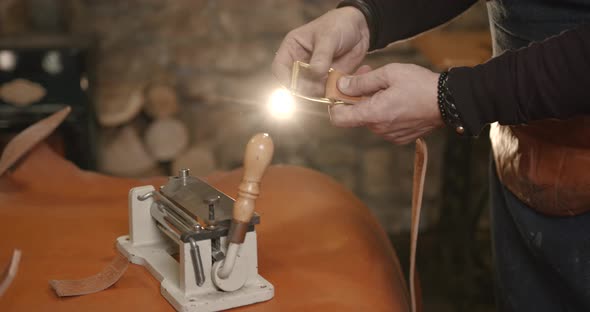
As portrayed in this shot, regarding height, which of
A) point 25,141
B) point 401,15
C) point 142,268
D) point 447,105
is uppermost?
point 401,15

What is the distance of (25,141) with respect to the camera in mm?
1335

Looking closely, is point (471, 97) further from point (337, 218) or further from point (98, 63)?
point (98, 63)

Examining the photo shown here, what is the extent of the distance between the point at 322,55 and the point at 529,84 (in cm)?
31

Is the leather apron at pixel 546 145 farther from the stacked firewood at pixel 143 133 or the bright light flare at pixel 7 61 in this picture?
the stacked firewood at pixel 143 133

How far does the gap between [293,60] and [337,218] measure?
26 centimetres

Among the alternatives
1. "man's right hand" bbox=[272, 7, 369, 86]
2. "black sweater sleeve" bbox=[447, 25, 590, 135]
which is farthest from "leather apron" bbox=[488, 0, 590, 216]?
Result: "man's right hand" bbox=[272, 7, 369, 86]

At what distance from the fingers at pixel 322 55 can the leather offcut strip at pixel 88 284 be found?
1.33 ft

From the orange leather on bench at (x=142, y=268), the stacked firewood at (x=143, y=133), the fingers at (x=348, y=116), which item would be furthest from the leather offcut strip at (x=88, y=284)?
the stacked firewood at (x=143, y=133)

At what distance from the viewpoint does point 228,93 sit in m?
2.87

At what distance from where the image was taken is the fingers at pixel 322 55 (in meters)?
1.20

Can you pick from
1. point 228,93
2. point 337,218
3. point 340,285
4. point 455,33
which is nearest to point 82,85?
point 228,93

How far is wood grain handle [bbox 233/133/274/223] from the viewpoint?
91cm

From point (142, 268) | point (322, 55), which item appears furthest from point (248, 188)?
point (322, 55)

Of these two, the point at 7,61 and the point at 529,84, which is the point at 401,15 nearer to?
the point at 529,84
